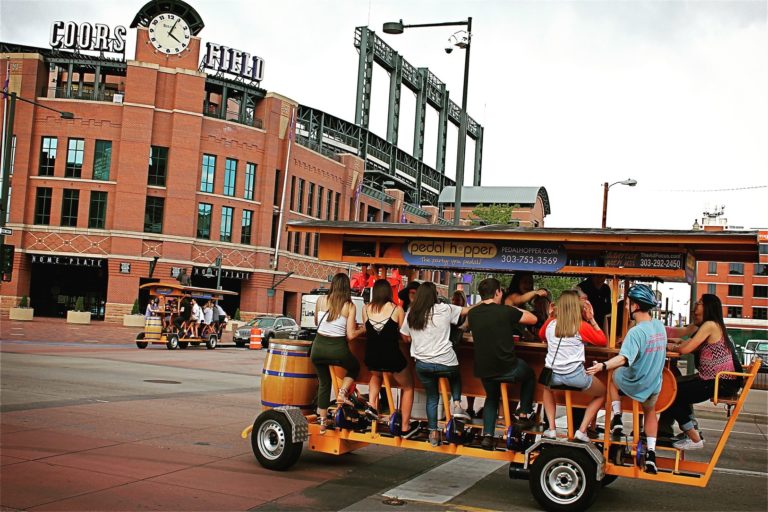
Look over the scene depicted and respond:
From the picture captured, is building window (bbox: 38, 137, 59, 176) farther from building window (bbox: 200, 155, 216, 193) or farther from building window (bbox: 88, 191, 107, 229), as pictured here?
building window (bbox: 200, 155, 216, 193)

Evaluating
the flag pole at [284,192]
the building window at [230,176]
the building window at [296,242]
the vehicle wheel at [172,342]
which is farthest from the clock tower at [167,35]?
the vehicle wheel at [172,342]

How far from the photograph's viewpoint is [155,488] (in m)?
7.47

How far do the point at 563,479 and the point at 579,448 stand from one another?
1.15 feet

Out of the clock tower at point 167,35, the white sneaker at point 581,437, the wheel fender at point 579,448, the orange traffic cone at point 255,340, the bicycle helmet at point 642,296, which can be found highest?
the clock tower at point 167,35

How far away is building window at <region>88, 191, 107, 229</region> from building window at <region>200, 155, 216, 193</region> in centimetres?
664

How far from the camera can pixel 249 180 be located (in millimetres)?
57969

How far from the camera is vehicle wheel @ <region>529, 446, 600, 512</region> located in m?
7.43

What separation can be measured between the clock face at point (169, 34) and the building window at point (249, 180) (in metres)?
9.42

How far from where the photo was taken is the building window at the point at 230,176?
56.5 meters

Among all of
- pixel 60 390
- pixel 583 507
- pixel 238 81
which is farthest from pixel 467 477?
pixel 238 81

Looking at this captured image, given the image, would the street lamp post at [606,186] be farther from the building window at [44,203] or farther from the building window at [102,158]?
the building window at [44,203]

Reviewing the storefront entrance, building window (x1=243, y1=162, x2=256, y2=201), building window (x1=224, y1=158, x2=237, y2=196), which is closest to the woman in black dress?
building window (x1=224, y1=158, x2=237, y2=196)

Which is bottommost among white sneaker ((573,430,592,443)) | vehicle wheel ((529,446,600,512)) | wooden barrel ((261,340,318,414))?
vehicle wheel ((529,446,600,512))

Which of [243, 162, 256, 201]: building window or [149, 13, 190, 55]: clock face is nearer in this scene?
[149, 13, 190, 55]: clock face
